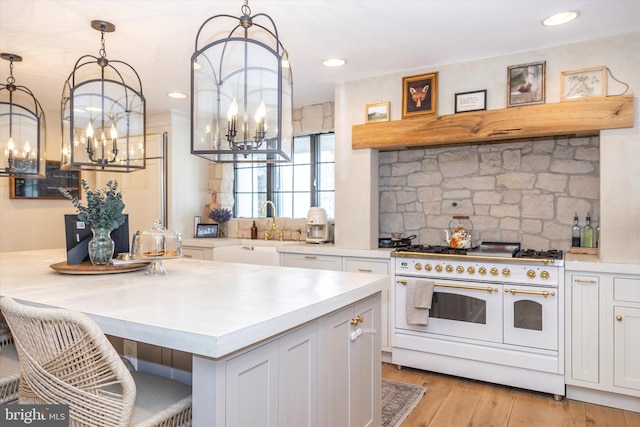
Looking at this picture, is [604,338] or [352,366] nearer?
[352,366]

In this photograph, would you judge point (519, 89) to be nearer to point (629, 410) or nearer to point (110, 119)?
point (629, 410)

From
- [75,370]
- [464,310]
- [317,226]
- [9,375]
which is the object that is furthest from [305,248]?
[75,370]

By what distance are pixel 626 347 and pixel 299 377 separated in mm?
2355

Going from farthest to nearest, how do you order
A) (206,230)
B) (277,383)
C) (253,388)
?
(206,230)
(277,383)
(253,388)

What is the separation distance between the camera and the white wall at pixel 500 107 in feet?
9.36

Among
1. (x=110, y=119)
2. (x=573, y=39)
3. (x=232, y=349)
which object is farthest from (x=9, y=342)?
(x=573, y=39)

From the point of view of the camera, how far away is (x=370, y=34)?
2936 millimetres

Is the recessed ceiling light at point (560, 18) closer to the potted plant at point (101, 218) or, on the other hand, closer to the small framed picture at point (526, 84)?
the small framed picture at point (526, 84)

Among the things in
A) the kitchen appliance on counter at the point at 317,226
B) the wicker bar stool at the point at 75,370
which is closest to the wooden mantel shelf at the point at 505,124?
the kitchen appliance on counter at the point at 317,226

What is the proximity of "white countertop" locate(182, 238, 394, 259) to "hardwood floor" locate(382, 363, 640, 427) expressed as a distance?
107cm

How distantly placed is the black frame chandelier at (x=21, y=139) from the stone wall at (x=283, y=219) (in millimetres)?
1931

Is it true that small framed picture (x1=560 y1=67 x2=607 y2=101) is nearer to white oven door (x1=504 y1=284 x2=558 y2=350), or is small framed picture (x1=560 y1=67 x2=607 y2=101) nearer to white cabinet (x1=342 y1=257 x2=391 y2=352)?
white oven door (x1=504 y1=284 x2=558 y2=350)

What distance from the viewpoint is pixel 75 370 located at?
1258mm

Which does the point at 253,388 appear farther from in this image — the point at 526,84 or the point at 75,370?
the point at 526,84
